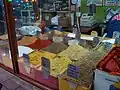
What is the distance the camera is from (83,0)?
362 centimetres

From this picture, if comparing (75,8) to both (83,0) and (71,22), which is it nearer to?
(71,22)

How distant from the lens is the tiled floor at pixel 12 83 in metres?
1.34

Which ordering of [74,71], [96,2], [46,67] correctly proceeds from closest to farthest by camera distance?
[74,71] → [46,67] → [96,2]

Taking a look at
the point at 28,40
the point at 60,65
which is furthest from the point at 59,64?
the point at 28,40

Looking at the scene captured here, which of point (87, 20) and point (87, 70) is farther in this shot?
point (87, 20)

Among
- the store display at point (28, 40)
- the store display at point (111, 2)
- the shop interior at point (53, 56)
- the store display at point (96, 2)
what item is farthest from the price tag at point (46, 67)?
the store display at point (96, 2)

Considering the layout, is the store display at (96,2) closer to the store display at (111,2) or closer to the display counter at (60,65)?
the store display at (111,2)

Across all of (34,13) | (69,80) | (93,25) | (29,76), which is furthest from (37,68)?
(93,25)

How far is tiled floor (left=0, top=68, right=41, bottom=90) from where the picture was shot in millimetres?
1342

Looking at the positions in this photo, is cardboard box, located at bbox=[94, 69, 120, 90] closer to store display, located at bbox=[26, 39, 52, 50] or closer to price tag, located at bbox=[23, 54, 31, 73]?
price tag, located at bbox=[23, 54, 31, 73]

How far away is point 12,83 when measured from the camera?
1.56m

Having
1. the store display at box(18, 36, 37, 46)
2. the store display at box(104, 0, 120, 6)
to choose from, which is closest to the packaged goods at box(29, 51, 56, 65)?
the store display at box(18, 36, 37, 46)

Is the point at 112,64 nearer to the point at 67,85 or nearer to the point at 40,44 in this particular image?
the point at 67,85

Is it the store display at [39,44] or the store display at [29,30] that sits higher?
the store display at [29,30]
